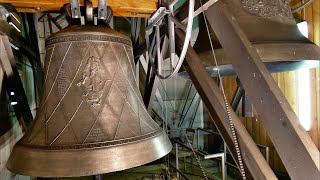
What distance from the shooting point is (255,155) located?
691 millimetres

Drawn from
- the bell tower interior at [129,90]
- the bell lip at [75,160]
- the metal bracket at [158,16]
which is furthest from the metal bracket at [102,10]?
the bell lip at [75,160]

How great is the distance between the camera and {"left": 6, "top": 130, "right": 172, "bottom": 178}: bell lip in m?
0.64

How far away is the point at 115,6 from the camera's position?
0.91m

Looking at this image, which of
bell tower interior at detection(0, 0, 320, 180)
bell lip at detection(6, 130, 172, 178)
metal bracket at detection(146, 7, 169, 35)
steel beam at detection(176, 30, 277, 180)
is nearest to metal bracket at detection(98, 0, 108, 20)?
bell tower interior at detection(0, 0, 320, 180)

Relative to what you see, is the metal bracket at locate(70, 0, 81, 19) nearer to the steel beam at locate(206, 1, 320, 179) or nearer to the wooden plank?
the wooden plank

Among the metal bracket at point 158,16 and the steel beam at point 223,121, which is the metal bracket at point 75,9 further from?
the steel beam at point 223,121

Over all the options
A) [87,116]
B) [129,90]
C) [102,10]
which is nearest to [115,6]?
[102,10]

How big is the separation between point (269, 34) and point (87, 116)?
0.76 meters

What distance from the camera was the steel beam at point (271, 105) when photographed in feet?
1.83

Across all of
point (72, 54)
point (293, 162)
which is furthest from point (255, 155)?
point (72, 54)

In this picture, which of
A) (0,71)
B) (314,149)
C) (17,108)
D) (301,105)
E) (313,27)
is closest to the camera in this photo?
(314,149)

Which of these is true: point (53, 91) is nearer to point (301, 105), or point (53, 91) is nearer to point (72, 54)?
point (72, 54)

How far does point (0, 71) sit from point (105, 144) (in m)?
0.66

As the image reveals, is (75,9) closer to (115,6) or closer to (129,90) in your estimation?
(115,6)
